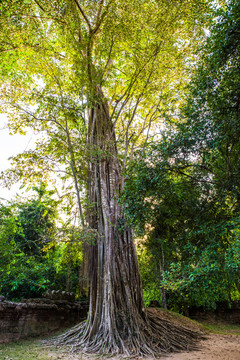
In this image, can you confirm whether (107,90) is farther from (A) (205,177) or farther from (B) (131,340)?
(B) (131,340)

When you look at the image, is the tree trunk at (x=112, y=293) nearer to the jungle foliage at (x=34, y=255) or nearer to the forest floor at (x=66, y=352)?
the forest floor at (x=66, y=352)

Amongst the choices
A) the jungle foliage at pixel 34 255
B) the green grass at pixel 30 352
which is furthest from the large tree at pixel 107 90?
the jungle foliage at pixel 34 255

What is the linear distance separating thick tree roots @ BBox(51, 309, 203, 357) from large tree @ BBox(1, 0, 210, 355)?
2 cm

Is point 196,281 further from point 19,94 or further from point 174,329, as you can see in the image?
point 19,94

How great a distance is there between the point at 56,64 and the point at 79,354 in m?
5.97

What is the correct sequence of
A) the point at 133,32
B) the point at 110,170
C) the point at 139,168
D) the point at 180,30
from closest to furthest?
1. the point at 139,168
2. the point at 133,32
3. the point at 110,170
4. the point at 180,30

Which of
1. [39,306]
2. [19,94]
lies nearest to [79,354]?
[39,306]

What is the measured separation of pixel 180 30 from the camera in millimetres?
6164

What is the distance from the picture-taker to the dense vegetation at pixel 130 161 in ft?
10.7

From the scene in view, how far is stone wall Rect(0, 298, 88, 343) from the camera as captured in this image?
4.03m

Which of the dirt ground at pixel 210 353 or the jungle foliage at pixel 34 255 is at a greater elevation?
the jungle foliage at pixel 34 255

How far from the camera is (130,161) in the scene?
17.1ft

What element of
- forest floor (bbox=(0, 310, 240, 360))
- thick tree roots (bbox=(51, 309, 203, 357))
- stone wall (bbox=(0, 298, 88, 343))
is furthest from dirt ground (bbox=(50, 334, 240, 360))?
stone wall (bbox=(0, 298, 88, 343))

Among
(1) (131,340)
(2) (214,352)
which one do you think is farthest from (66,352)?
(2) (214,352)
